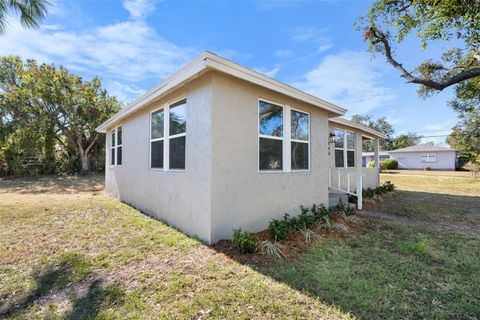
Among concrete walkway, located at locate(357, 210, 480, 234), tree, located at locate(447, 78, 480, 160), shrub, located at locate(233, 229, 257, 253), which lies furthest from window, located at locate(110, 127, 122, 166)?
tree, located at locate(447, 78, 480, 160)

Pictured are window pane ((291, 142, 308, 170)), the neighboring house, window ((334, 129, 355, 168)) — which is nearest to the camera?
window pane ((291, 142, 308, 170))

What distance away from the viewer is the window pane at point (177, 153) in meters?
5.12

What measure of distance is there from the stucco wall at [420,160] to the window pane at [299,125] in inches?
1296

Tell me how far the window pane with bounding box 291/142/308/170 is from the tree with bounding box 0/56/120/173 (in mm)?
18316

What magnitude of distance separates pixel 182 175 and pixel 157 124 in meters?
2.06

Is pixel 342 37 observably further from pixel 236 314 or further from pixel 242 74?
pixel 236 314

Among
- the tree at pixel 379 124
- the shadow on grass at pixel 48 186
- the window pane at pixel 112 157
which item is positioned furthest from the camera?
the tree at pixel 379 124

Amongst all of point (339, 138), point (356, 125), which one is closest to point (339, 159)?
point (339, 138)

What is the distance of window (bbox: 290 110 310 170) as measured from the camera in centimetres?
577

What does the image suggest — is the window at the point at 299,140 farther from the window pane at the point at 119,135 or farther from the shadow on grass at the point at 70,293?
the window pane at the point at 119,135

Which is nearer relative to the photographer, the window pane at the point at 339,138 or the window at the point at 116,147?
the window at the point at 116,147

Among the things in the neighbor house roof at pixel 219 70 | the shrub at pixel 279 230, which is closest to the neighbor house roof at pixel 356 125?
the neighbor house roof at pixel 219 70

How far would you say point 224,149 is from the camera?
4.30 m

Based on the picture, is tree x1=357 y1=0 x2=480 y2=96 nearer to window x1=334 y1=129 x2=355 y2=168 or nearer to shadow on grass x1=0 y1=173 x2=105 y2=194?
window x1=334 y1=129 x2=355 y2=168
